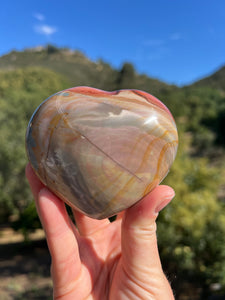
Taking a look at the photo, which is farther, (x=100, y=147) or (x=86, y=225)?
(x=86, y=225)

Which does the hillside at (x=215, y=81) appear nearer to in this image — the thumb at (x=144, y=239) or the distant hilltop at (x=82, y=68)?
the distant hilltop at (x=82, y=68)

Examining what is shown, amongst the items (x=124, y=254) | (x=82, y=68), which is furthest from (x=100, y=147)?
(x=82, y=68)

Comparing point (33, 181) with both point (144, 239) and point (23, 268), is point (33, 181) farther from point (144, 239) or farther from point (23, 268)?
point (23, 268)

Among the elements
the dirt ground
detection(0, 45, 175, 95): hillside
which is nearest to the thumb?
the dirt ground

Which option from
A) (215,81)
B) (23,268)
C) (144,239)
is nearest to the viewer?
(144,239)

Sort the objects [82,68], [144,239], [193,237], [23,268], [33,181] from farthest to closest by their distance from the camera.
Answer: [82,68], [23,268], [193,237], [33,181], [144,239]

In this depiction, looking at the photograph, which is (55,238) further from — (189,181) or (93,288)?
(189,181)

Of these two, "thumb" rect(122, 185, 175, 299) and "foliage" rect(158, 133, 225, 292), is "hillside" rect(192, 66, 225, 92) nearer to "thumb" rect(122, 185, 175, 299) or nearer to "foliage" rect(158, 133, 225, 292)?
"foliage" rect(158, 133, 225, 292)
